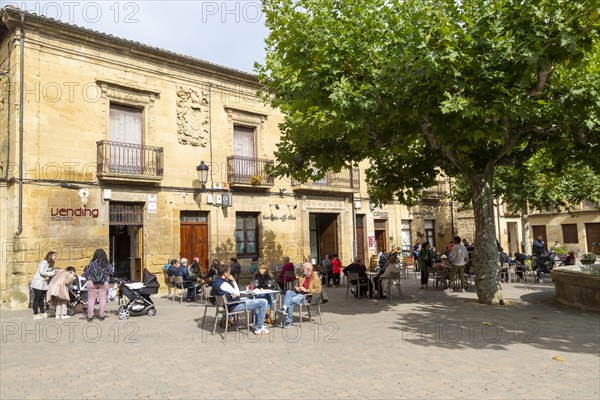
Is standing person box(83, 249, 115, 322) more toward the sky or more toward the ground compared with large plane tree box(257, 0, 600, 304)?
more toward the ground

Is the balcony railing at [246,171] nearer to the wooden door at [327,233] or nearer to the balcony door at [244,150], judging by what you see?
the balcony door at [244,150]

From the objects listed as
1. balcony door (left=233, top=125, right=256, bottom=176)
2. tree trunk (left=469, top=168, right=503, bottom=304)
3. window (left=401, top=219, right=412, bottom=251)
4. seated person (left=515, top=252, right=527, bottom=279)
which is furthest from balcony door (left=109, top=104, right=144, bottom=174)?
window (left=401, top=219, right=412, bottom=251)

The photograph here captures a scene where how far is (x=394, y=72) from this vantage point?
26.1 ft

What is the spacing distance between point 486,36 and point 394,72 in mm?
1679

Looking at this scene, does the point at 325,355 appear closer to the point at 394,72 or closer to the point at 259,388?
the point at 259,388

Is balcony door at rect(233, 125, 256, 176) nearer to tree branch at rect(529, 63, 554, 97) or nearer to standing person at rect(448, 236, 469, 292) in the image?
standing person at rect(448, 236, 469, 292)

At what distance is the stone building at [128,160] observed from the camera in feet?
39.8

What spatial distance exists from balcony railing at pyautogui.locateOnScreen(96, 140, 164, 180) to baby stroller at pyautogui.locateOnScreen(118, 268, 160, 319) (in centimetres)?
435

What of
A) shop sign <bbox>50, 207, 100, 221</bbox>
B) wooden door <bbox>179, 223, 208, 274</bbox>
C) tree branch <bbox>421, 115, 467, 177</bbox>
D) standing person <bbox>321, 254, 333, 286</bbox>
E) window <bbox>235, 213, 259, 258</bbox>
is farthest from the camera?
window <bbox>235, 213, 259, 258</bbox>

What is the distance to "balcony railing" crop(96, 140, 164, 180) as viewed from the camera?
43.1ft

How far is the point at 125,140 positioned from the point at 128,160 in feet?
2.45

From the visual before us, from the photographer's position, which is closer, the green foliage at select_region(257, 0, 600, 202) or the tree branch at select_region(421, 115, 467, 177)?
the green foliage at select_region(257, 0, 600, 202)

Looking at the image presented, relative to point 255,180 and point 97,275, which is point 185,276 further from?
point 255,180

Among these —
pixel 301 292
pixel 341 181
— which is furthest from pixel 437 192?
pixel 301 292
